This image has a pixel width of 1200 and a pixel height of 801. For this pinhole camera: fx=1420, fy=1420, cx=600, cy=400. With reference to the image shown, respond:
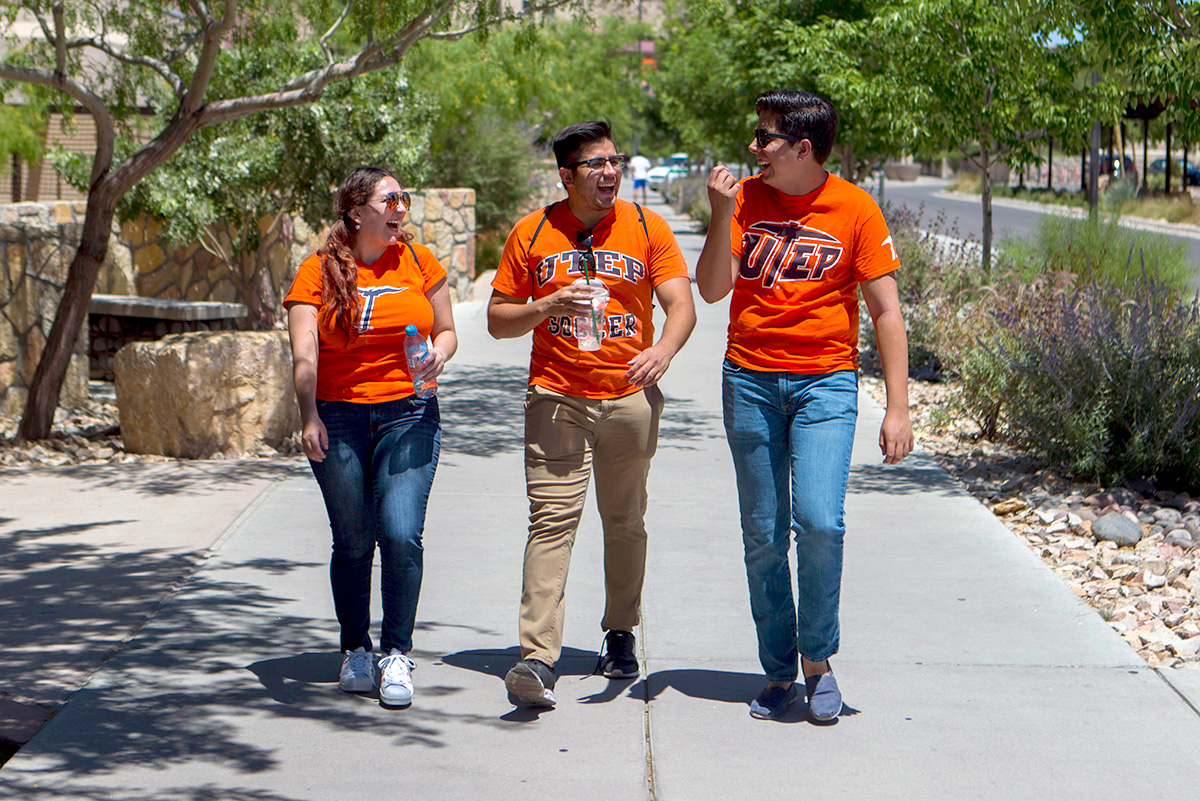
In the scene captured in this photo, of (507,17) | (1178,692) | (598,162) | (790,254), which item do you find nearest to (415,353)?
(598,162)

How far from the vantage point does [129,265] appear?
46.4ft

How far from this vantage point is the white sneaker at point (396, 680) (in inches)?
171

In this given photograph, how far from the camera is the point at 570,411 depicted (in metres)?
4.34

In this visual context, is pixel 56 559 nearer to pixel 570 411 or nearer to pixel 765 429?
pixel 570 411

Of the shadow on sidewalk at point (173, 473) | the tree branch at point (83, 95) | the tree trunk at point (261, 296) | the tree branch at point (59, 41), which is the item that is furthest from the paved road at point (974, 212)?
the shadow on sidewalk at point (173, 473)

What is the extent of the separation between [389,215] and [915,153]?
440 inches

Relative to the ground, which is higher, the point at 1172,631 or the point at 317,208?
the point at 317,208

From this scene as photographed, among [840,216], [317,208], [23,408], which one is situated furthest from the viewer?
[317,208]

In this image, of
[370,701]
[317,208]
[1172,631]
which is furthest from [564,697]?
[317,208]

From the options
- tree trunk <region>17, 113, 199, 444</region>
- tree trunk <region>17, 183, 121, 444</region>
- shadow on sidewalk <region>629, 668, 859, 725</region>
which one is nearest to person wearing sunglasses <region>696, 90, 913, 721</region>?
shadow on sidewalk <region>629, 668, 859, 725</region>

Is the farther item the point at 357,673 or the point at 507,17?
the point at 507,17

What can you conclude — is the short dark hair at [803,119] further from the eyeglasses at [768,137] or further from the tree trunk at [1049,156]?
the tree trunk at [1049,156]

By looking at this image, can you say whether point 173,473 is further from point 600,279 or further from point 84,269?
point 600,279

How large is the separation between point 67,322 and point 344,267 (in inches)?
214
